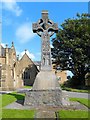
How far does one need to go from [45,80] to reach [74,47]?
1207 inches

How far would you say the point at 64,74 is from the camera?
87.8 metres

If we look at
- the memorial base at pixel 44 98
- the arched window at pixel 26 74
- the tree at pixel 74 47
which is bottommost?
the memorial base at pixel 44 98

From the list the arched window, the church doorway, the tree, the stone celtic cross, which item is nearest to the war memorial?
the stone celtic cross

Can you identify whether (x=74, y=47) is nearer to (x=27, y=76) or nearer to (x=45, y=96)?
(x=27, y=76)

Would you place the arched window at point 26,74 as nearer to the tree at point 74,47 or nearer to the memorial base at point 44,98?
the tree at point 74,47

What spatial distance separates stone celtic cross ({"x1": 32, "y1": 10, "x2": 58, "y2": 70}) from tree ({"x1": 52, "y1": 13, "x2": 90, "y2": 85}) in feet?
88.1

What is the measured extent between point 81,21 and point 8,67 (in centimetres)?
1756

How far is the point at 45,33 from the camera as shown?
48.7ft

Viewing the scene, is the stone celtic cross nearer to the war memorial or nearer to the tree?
the war memorial

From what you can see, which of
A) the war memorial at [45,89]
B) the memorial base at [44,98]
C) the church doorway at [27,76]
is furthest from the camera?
the church doorway at [27,76]

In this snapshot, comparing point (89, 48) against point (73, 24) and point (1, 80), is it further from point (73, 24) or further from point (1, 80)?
point (1, 80)

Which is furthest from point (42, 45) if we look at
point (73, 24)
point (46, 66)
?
point (73, 24)

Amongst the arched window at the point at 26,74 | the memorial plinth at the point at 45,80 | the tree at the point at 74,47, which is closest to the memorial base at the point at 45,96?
the memorial plinth at the point at 45,80

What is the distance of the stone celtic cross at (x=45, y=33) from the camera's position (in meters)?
14.4
